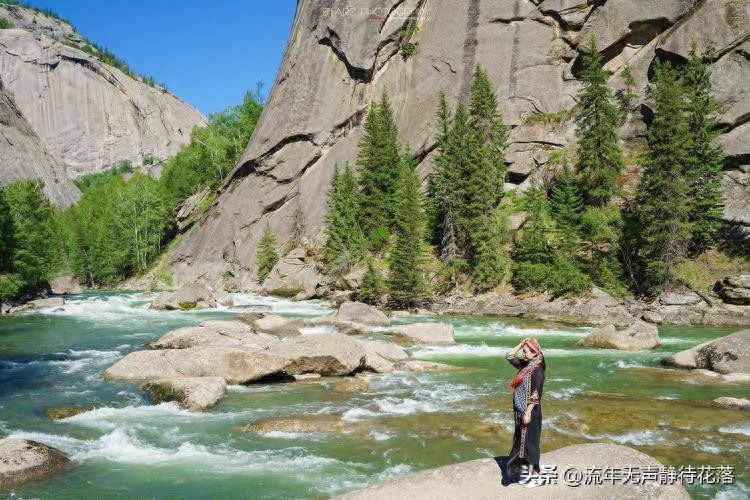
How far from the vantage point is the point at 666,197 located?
33.3 meters

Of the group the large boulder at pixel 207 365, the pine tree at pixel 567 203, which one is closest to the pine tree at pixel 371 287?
the pine tree at pixel 567 203

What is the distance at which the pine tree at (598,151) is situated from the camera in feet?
135

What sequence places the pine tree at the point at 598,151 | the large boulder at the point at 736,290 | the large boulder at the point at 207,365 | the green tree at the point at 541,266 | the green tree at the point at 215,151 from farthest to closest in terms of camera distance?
1. the green tree at the point at 215,151
2. the pine tree at the point at 598,151
3. the green tree at the point at 541,266
4. the large boulder at the point at 736,290
5. the large boulder at the point at 207,365

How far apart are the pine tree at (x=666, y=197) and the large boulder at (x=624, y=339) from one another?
11427 millimetres

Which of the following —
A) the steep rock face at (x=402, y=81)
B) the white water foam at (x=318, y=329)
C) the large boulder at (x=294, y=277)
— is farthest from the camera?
the steep rock face at (x=402, y=81)

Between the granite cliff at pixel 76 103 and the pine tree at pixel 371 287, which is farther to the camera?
the granite cliff at pixel 76 103

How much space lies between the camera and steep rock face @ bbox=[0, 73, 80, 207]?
10825 centimetres

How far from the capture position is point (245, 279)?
5847 centimetres

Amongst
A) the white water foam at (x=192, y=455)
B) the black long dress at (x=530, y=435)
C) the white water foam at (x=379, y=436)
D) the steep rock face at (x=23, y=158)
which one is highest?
the steep rock face at (x=23, y=158)

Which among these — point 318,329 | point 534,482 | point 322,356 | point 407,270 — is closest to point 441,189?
point 407,270

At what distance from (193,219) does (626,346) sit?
65.3 meters

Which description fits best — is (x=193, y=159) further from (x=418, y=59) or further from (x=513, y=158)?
(x=513, y=158)

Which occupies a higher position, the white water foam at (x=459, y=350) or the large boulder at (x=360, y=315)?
the large boulder at (x=360, y=315)

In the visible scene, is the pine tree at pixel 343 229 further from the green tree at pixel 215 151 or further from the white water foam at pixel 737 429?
the white water foam at pixel 737 429
